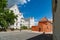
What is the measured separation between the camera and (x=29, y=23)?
9825cm

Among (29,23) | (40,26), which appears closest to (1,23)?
(40,26)

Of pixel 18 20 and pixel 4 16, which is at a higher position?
pixel 4 16

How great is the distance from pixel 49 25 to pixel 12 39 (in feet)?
121

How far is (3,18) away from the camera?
1859 inches

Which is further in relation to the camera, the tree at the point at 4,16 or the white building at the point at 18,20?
the white building at the point at 18,20

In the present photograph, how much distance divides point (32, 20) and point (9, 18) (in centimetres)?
5007

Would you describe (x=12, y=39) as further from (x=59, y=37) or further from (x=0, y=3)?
(x=0, y=3)

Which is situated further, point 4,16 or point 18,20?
point 18,20

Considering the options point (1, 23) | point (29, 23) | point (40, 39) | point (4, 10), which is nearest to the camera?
point (40, 39)

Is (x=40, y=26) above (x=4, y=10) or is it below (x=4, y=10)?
below

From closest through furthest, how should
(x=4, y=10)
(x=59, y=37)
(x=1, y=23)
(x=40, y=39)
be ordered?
(x=59, y=37)
(x=40, y=39)
(x=1, y=23)
(x=4, y=10)

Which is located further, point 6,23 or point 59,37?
point 6,23

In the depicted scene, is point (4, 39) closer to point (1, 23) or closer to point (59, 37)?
point (59, 37)

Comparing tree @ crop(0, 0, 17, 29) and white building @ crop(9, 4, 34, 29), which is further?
white building @ crop(9, 4, 34, 29)
